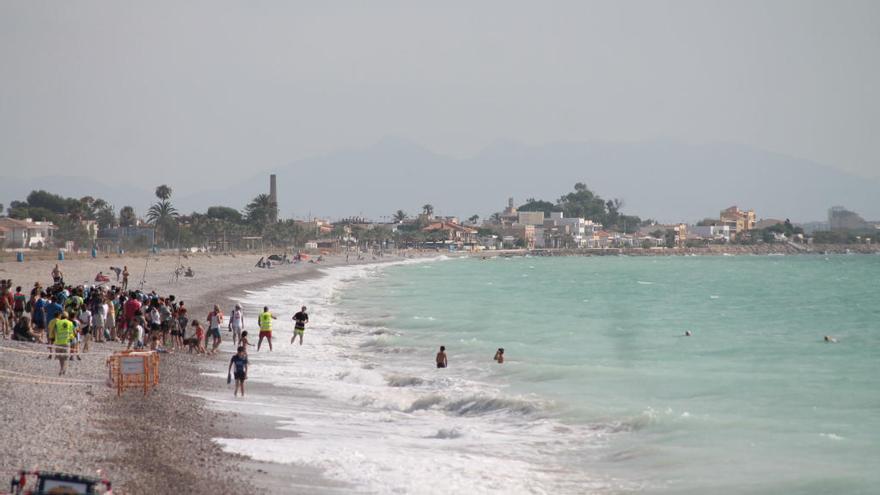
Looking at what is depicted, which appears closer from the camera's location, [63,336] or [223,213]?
[63,336]

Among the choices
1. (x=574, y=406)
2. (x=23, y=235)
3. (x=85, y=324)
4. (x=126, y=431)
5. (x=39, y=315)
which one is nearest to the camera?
(x=126, y=431)

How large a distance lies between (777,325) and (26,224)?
67.4m

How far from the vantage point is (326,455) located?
45.8 feet

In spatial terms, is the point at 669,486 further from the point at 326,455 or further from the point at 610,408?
the point at 610,408

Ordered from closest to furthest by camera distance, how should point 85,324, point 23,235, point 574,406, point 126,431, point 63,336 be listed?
1. point 126,431
2. point 63,336
3. point 574,406
4. point 85,324
5. point 23,235

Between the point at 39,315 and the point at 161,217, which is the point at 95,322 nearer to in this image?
the point at 39,315

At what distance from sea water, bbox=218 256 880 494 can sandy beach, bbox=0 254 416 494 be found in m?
0.80

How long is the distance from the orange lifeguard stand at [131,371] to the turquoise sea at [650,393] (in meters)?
4.75

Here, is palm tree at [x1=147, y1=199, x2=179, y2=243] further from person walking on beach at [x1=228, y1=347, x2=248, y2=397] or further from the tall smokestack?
person walking on beach at [x1=228, y1=347, x2=248, y2=397]

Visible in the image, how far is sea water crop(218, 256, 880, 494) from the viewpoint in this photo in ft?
46.3

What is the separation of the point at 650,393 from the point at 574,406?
10.7 ft

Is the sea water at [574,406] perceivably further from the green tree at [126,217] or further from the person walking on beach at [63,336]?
the green tree at [126,217]

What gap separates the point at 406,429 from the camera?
16.8 metres

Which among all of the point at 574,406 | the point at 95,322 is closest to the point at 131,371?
the point at 95,322
